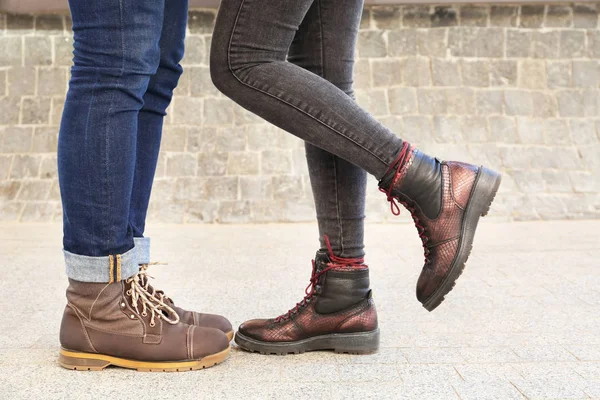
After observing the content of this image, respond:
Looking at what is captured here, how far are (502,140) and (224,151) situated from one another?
2449 mm

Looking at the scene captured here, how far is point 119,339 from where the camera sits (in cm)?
163

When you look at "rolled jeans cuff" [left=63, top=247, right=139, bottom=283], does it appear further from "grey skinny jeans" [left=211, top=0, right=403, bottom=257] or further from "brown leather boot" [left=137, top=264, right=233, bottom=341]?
"grey skinny jeans" [left=211, top=0, right=403, bottom=257]

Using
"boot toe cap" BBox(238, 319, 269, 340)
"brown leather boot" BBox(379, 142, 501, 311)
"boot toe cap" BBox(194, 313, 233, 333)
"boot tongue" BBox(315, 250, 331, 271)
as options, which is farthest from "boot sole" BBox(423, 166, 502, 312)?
"boot toe cap" BBox(194, 313, 233, 333)

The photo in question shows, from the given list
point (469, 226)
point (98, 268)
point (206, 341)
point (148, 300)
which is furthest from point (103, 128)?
point (469, 226)

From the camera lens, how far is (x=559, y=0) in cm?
692

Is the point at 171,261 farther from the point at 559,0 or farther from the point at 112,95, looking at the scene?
the point at 559,0

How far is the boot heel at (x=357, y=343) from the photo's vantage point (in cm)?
178

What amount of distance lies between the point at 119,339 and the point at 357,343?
56 cm

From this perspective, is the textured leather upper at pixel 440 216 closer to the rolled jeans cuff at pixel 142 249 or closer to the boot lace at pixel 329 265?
the boot lace at pixel 329 265

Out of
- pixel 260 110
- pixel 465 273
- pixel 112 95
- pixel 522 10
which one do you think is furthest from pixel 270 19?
pixel 522 10

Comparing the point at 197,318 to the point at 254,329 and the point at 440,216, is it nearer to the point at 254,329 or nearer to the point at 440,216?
the point at 254,329

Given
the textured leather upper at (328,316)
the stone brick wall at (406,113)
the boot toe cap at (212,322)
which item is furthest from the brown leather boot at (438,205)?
the stone brick wall at (406,113)

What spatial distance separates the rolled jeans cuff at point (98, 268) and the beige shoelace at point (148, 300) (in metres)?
0.05

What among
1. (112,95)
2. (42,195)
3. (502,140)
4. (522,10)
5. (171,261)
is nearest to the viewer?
(112,95)
